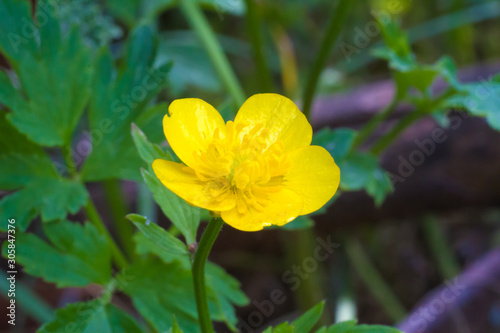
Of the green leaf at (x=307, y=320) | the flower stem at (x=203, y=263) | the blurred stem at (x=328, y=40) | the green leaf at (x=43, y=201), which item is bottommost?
the green leaf at (x=307, y=320)

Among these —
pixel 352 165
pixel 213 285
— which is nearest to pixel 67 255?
pixel 213 285

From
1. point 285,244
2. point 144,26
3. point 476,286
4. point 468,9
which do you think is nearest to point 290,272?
point 285,244

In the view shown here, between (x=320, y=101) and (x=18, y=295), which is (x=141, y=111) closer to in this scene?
(x=18, y=295)

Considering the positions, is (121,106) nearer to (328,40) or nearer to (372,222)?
(328,40)

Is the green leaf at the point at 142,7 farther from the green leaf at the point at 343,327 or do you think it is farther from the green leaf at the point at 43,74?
the green leaf at the point at 343,327

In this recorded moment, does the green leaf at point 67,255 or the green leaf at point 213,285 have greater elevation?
the green leaf at point 67,255

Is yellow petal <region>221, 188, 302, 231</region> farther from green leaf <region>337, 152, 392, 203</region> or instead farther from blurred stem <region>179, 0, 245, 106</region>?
blurred stem <region>179, 0, 245, 106</region>

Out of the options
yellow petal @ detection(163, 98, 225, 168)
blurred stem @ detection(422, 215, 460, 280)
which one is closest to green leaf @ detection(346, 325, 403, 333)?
yellow petal @ detection(163, 98, 225, 168)

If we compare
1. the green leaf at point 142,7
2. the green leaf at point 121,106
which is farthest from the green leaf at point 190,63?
the green leaf at point 121,106
